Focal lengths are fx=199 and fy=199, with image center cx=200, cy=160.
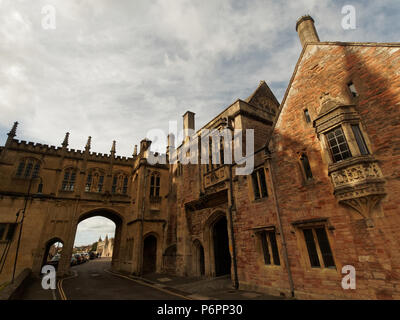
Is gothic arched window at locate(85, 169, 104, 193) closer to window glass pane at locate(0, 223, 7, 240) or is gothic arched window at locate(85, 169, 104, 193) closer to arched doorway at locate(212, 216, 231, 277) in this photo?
window glass pane at locate(0, 223, 7, 240)

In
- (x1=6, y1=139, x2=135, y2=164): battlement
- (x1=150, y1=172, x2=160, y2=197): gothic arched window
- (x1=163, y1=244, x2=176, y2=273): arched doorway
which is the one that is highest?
(x1=6, y1=139, x2=135, y2=164): battlement

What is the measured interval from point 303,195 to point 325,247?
2.23 meters

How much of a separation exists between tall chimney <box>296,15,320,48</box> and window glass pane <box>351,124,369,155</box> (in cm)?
775

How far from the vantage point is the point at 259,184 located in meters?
11.3

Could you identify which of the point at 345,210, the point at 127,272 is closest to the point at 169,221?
the point at 127,272

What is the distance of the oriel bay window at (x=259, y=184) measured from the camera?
36.7 ft

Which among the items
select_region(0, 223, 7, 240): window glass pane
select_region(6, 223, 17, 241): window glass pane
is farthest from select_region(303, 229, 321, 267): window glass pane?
select_region(0, 223, 7, 240): window glass pane

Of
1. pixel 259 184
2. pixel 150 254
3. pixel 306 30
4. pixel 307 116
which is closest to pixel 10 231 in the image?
pixel 150 254

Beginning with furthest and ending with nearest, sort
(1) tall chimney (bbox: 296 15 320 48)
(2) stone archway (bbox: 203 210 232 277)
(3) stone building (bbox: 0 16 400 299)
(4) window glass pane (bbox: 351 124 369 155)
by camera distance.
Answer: (2) stone archway (bbox: 203 210 232 277) → (1) tall chimney (bbox: 296 15 320 48) → (4) window glass pane (bbox: 351 124 369 155) → (3) stone building (bbox: 0 16 400 299)

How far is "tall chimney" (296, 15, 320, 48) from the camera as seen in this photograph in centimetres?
1289

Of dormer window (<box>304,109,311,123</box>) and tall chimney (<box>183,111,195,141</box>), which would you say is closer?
dormer window (<box>304,109,311,123</box>)

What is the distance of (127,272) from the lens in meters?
21.7

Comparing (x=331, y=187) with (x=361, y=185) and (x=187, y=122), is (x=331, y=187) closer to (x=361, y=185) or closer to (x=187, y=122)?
(x=361, y=185)
